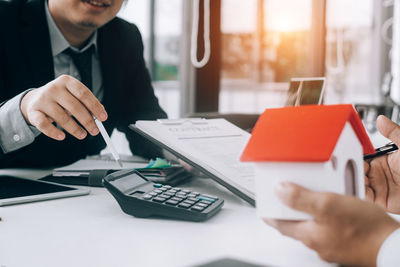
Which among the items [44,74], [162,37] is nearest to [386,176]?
[44,74]

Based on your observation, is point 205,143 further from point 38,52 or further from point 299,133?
point 38,52

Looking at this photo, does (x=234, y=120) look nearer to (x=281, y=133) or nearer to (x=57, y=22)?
(x=57, y=22)

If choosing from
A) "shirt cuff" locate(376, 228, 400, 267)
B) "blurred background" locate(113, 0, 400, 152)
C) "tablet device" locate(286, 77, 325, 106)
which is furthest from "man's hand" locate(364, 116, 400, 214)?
"blurred background" locate(113, 0, 400, 152)

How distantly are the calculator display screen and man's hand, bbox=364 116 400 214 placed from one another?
428 mm

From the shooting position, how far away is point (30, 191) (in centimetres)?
78

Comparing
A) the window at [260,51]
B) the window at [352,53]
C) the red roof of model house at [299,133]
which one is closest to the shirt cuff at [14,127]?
the red roof of model house at [299,133]

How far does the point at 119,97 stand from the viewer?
1630 mm

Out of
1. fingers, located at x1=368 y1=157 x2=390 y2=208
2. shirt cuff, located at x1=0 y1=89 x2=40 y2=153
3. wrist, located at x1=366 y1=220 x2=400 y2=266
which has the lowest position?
fingers, located at x1=368 y1=157 x2=390 y2=208

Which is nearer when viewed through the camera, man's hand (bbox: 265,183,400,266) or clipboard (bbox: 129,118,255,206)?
man's hand (bbox: 265,183,400,266)

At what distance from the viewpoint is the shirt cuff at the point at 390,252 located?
0.44 meters

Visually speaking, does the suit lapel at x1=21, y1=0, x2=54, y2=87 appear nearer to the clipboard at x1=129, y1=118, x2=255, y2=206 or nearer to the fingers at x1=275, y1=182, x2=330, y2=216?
the clipboard at x1=129, y1=118, x2=255, y2=206

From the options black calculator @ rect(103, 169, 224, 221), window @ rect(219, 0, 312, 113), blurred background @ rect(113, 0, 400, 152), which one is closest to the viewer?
black calculator @ rect(103, 169, 224, 221)

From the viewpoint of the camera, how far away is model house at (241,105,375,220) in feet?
1.39

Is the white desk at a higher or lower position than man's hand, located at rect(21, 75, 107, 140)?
Answer: lower
